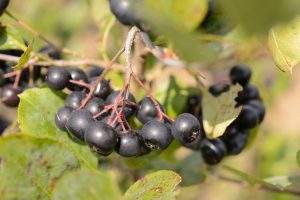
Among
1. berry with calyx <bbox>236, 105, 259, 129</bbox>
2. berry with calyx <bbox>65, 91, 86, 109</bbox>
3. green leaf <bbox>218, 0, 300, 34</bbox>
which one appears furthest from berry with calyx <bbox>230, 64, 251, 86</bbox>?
green leaf <bbox>218, 0, 300, 34</bbox>

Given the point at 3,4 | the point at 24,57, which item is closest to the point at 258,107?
the point at 24,57

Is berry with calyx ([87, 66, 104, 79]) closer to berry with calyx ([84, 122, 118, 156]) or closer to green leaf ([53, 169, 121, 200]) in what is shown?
berry with calyx ([84, 122, 118, 156])

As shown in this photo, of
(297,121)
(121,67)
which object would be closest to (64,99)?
(121,67)

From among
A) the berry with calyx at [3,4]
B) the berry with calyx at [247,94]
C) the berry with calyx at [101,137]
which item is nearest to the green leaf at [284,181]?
the berry with calyx at [247,94]

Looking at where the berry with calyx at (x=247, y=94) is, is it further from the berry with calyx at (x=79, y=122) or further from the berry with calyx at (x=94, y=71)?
the berry with calyx at (x=79, y=122)

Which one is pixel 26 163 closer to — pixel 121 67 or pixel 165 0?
pixel 165 0
